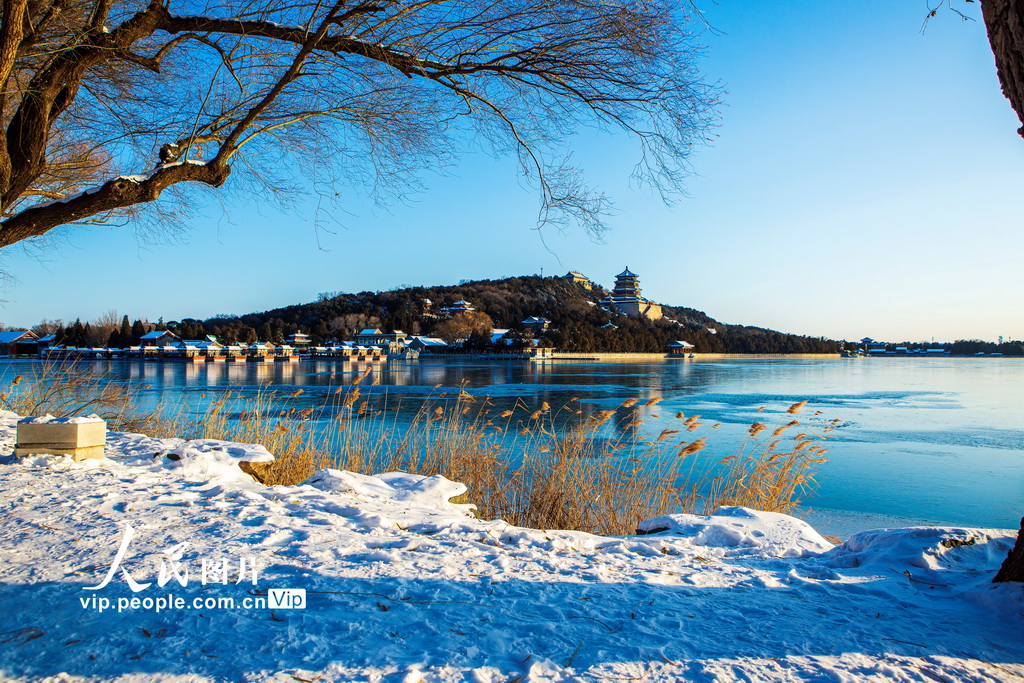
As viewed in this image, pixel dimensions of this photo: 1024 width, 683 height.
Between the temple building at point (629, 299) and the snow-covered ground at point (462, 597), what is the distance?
354ft

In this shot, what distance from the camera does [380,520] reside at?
302cm

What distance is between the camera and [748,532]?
3164 millimetres

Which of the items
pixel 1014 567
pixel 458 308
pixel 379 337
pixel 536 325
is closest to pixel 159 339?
pixel 379 337

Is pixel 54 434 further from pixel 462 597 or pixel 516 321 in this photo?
pixel 516 321

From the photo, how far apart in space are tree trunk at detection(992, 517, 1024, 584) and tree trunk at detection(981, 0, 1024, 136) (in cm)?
148

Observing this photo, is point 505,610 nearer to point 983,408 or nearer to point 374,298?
point 983,408

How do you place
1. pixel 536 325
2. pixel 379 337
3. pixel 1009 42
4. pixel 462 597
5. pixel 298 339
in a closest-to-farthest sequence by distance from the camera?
pixel 1009 42 → pixel 462 597 → pixel 379 337 → pixel 536 325 → pixel 298 339

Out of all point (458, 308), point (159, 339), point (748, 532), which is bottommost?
point (748, 532)

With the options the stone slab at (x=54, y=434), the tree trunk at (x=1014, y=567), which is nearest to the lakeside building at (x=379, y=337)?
the stone slab at (x=54, y=434)

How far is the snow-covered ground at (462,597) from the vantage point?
1.70 meters

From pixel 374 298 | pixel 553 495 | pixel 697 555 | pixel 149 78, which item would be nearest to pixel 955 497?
pixel 553 495

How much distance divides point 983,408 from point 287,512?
73.9 feet

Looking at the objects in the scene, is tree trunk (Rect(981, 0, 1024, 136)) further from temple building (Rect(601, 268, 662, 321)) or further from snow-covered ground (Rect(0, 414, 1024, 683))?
temple building (Rect(601, 268, 662, 321))

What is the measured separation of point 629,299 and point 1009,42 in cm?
11099
